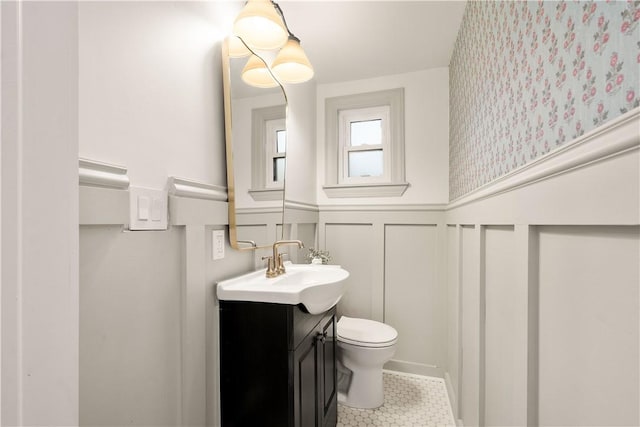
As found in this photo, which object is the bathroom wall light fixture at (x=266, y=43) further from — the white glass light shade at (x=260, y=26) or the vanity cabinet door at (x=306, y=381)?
the vanity cabinet door at (x=306, y=381)

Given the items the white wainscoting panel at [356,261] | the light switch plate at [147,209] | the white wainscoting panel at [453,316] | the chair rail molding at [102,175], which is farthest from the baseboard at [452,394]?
the chair rail molding at [102,175]

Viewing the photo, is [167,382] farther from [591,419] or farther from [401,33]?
[401,33]

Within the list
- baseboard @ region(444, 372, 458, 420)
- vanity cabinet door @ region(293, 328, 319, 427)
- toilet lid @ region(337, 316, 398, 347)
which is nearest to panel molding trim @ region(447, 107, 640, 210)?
vanity cabinet door @ region(293, 328, 319, 427)

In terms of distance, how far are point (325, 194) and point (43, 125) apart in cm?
228

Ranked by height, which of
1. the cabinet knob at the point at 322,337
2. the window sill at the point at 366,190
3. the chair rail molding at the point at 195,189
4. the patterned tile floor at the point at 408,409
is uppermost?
the window sill at the point at 366,190

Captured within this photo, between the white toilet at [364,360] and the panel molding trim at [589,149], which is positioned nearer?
the panel molding trim at [589,149]

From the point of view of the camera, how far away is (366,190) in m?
2.52

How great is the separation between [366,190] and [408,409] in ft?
5.32

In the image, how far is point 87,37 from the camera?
745 millimetres

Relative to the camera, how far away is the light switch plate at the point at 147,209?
0.87 m

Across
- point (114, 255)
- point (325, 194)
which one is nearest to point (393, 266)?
point (325, 194)

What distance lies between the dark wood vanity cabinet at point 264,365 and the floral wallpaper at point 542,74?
3.28 feet

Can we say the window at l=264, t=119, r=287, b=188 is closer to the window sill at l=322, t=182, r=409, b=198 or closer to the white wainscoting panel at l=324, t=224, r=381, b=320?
the window sill at l=322, t=182, r=409, b=198

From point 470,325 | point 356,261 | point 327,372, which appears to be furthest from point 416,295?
point 327,372
